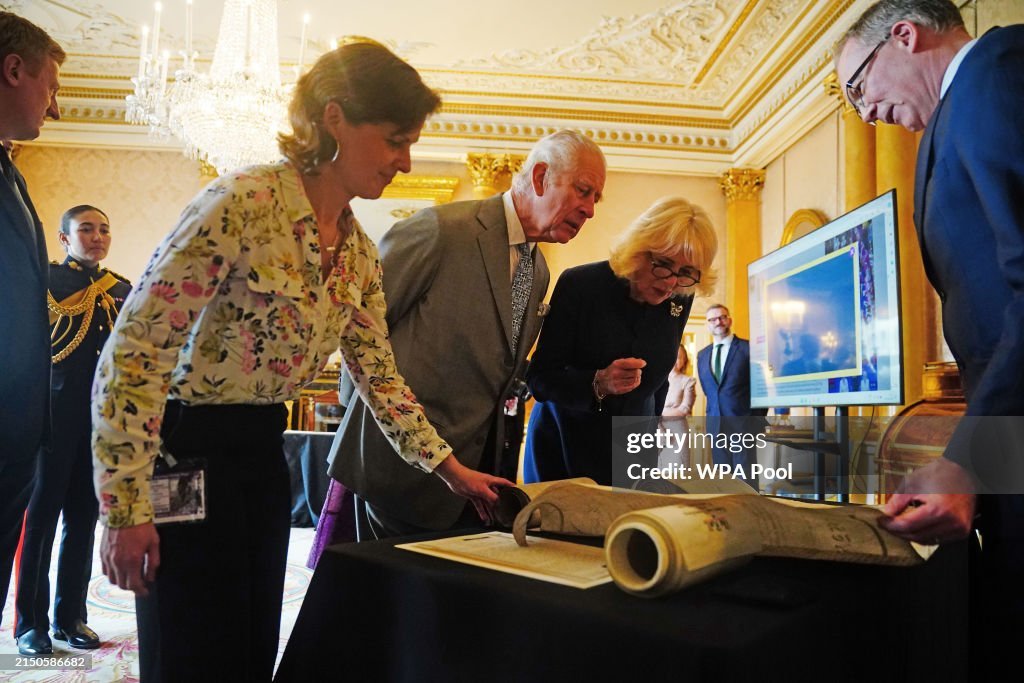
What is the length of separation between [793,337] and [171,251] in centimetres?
244

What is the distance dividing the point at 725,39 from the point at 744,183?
6.45 ft

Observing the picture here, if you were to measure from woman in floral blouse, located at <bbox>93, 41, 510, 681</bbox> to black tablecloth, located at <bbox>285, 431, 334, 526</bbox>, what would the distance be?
4.01m

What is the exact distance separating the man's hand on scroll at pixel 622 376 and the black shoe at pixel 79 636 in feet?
7.00

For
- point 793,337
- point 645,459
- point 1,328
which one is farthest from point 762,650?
point 793,337

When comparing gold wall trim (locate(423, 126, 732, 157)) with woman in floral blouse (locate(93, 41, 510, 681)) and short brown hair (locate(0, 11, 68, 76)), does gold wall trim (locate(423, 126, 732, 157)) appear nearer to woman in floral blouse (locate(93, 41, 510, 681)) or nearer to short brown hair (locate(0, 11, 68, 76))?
short brown hair (locate(0, 11, 68, 76))

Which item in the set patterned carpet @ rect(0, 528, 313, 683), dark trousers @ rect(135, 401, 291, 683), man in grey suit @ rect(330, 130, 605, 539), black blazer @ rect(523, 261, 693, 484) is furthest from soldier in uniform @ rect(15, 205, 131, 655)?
dark trousers @ rect(135, 401, 291, 683)

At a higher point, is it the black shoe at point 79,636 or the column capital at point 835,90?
the column capital at point 835,90

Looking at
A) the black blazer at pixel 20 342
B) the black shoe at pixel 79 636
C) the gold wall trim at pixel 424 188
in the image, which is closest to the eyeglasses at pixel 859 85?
the black blazer at pixel 20 342

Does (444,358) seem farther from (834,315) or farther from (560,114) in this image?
(560,114)

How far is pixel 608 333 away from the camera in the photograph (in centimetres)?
200

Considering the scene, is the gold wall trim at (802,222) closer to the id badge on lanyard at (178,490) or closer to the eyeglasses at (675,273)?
the eyeglasses at (675,273)

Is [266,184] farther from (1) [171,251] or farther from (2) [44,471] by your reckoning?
(2) [44,471]

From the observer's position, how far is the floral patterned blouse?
862 millimetres

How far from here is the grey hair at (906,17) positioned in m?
1.24
